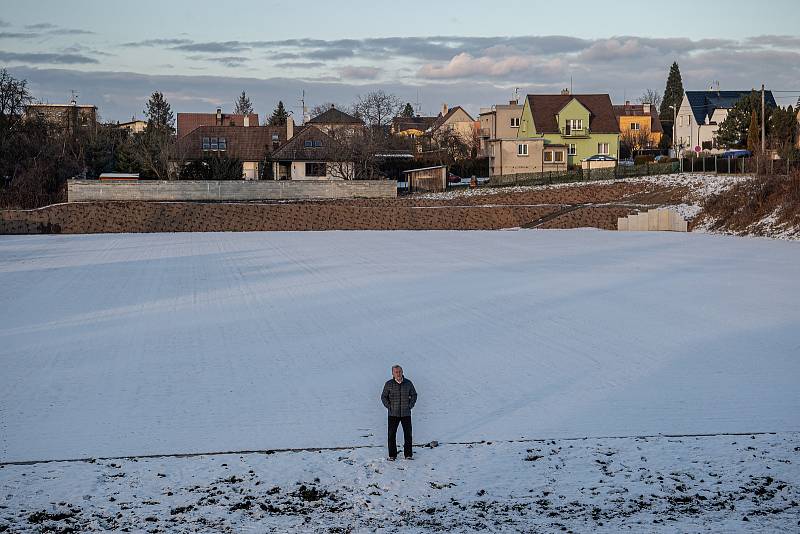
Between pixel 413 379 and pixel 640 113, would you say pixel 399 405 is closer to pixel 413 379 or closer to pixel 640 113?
pixel 413 379

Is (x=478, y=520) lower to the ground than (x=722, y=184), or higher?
lower

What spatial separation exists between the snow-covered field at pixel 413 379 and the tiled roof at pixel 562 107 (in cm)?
4644

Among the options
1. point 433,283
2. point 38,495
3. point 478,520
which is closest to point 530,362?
point 478,520

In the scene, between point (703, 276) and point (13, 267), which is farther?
point (13, 267)

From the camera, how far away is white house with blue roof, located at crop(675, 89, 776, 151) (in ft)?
264

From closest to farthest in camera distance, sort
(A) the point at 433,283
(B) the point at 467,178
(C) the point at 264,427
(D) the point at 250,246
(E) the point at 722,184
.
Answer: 1. (C) the point at 264,427
2. (A) the point at 433,283
3. (D) the point at 250,246
4. (E) the point at 722,184
5. (B) the point at 467,178

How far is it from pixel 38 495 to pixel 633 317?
1236cm

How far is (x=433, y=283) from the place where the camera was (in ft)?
77.8

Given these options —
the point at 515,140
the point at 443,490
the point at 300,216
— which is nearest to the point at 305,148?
the point at 515,140

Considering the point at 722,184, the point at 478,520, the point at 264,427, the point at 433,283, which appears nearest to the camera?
the point at 478,520

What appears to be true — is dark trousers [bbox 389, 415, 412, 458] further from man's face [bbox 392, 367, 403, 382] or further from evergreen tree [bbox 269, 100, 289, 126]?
evergreen tree [bbox 269, 100, 289, 126]

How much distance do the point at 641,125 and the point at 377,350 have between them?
105 metres

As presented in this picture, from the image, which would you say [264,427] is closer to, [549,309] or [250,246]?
[549,309]

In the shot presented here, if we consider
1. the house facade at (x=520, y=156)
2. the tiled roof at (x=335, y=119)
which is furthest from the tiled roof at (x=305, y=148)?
the house facade at (x=520, y=156)
